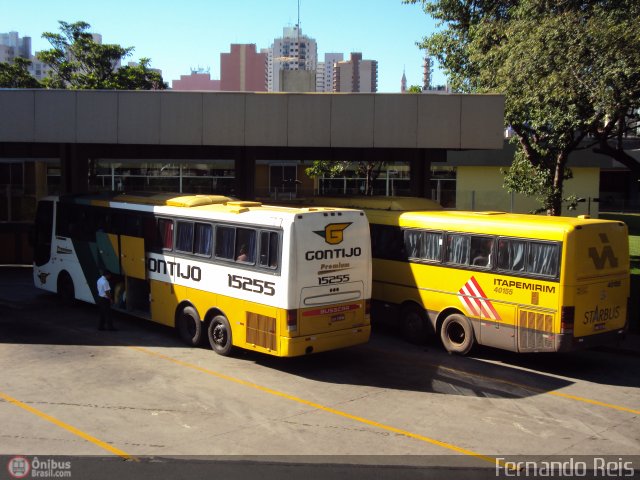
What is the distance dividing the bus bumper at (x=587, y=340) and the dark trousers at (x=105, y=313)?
9990 millimetres

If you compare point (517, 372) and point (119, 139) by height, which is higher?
point (119, 139)

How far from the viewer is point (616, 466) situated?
8.88 metres

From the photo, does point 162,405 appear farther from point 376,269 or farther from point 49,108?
point 49,108

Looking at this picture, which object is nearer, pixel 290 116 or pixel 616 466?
pixel 616 466

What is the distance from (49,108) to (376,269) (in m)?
10.7

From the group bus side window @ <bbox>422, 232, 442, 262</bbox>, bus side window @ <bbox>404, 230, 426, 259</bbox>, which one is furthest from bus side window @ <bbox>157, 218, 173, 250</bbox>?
bus side window @ <bbox>422, 232, 442, 262</bbox>

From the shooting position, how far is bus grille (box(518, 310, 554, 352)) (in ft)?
42.6

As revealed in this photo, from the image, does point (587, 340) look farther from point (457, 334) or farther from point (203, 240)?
point (203, 240)

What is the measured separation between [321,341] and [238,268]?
2.21 metres

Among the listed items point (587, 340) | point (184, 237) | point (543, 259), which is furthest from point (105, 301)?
point (587, 340)

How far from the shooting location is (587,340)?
42.7 feet

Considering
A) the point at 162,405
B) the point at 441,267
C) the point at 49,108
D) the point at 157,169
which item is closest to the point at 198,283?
the point at 162,405

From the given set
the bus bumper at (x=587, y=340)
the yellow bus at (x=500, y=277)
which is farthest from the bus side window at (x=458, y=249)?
the bus bumper at (x=587, y=340)

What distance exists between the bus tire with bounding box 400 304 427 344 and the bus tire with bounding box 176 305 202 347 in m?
4.63
